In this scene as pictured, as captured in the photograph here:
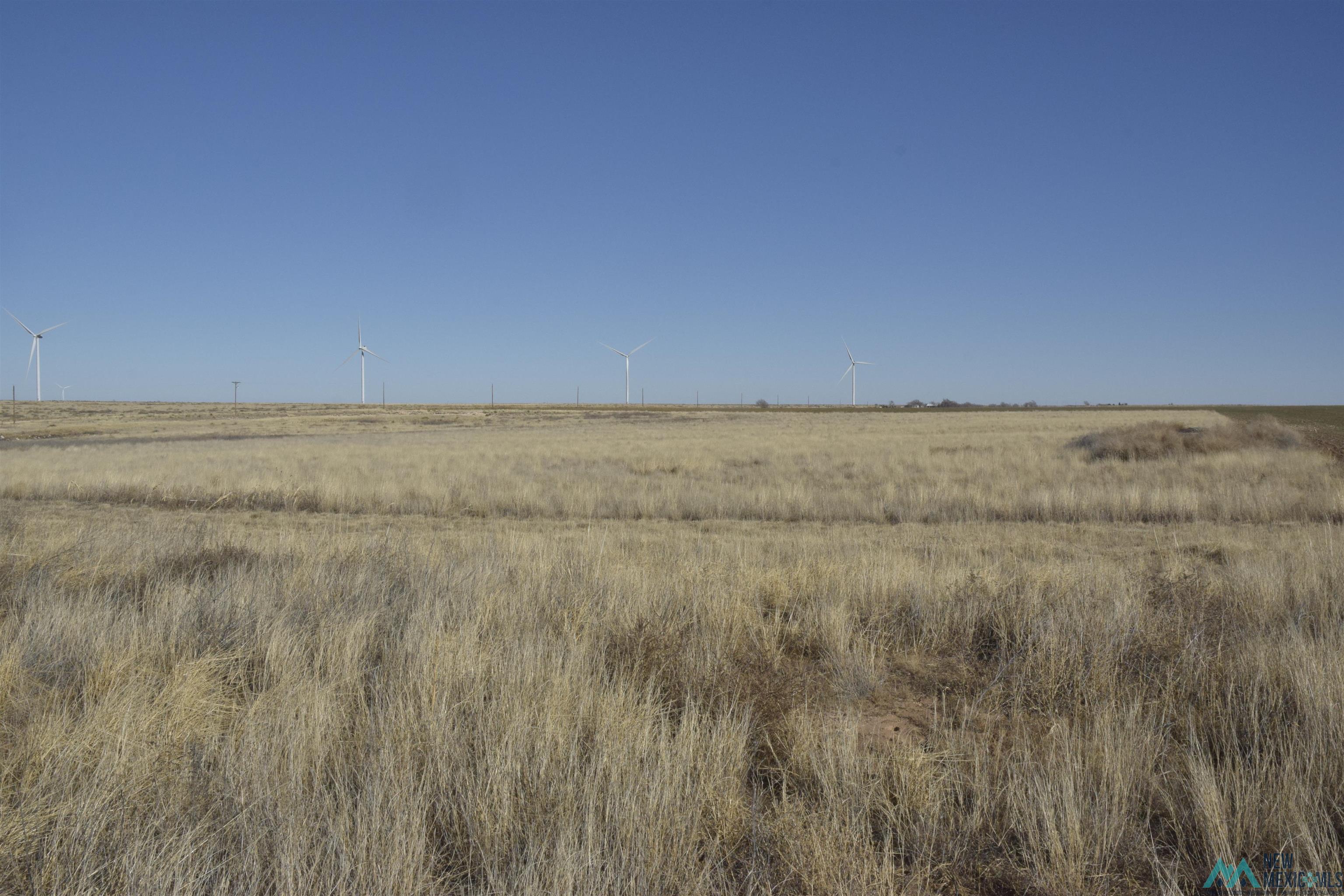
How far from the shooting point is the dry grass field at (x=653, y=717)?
2.97 m

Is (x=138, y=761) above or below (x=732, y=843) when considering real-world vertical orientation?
above

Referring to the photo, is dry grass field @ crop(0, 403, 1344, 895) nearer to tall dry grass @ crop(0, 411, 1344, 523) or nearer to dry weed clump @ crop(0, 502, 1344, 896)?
dry weed clump @ crop(0, 502, 1344, 896)

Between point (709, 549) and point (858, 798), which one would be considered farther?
point (709, 549)

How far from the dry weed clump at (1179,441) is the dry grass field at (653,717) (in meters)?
19.4

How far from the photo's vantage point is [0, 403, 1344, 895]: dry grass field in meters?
2.97

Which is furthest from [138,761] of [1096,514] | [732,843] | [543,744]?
[1096,514]

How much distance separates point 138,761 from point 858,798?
3.32 metres

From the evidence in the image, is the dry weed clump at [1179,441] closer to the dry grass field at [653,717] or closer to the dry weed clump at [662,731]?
the dry grass field at [653,717]

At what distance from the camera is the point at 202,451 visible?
3434cm

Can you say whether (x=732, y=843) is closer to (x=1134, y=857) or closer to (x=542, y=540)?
(x=1134, y=857)

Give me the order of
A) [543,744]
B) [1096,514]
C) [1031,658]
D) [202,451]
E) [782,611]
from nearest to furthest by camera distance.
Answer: [543,744]
[1031,658]
[782,611]
[1096,514]
[202,451]

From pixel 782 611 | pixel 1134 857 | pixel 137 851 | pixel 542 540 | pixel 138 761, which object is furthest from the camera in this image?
A: pixel 542 540

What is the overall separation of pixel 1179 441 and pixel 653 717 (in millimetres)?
32266

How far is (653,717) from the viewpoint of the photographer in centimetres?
405
